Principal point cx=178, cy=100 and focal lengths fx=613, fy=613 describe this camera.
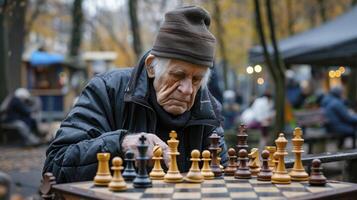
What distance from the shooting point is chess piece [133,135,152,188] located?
216cm

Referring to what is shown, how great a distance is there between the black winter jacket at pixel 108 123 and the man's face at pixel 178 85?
9cm

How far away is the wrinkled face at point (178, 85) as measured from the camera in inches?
108

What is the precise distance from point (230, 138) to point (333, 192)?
10823 millimetres

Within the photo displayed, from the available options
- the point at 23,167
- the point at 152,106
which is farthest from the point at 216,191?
the point at 23,167

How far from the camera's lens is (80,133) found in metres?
2.79

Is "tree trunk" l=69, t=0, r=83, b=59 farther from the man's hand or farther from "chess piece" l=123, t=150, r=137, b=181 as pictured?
"chess piece" l=123, t=150, r=137, b=181

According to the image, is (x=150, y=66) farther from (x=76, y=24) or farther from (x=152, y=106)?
(x=76, y=24)

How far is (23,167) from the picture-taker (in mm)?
11656

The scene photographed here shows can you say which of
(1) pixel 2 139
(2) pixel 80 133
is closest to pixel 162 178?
(2) pixel 80 133

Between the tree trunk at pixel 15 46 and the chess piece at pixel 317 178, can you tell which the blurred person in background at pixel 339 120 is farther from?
the chess piece at pixel 317 178

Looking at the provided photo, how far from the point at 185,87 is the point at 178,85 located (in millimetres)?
35

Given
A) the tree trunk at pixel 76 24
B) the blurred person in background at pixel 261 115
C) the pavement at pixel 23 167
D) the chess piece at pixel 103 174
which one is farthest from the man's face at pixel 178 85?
the tree trunk at pixel 76 24

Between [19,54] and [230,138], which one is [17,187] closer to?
[230,138]

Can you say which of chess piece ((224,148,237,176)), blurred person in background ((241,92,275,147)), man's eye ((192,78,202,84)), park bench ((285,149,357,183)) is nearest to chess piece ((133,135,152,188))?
chess piece ((224,148,237,176))
